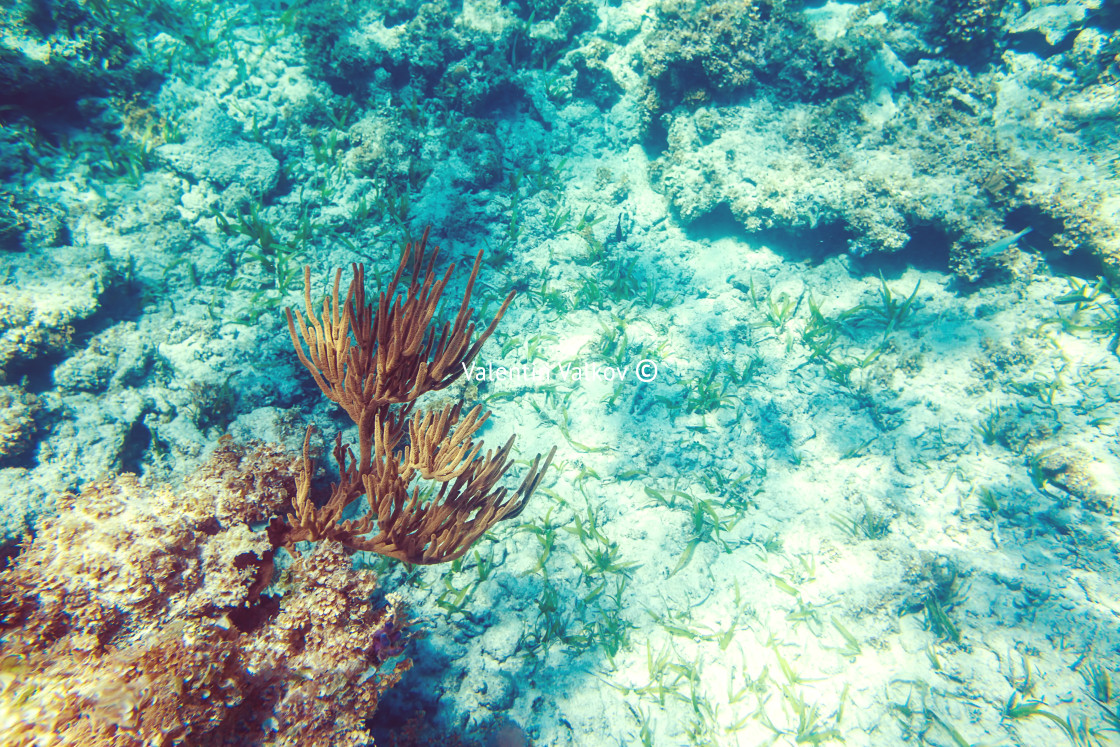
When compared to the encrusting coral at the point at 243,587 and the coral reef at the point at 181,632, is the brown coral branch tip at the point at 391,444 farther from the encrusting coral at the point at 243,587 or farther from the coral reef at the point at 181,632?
the coral reef at the point at 181,632

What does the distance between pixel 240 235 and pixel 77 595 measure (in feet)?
13.4

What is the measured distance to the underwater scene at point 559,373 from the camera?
2387 mm

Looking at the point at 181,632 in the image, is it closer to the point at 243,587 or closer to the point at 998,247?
the point at 243,587

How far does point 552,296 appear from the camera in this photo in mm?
4898

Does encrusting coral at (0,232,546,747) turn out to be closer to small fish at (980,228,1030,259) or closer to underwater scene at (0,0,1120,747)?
underwater scene at (0,0,1120,747)

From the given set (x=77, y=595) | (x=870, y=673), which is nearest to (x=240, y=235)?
(x=77, y=595)

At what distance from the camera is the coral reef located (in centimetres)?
173

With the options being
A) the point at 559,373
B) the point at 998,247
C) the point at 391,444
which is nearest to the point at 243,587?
the point at 391,444

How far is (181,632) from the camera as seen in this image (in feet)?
6.45

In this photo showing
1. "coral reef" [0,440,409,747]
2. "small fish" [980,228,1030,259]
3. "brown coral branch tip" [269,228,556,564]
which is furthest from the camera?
"small fish" [980,228,1030,259]

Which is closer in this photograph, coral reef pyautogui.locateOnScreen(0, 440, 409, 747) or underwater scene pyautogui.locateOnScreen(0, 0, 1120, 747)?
coral reef pyautogui.locateOnScreen(0, 440, 409, 747)

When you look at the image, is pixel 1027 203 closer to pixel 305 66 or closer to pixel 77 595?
pixel 77 595

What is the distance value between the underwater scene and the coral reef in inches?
0.7

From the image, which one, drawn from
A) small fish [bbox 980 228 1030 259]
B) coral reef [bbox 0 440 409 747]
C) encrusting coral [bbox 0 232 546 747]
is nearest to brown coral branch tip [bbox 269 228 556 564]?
encrusting coral [bbox 0 232 546 747]
